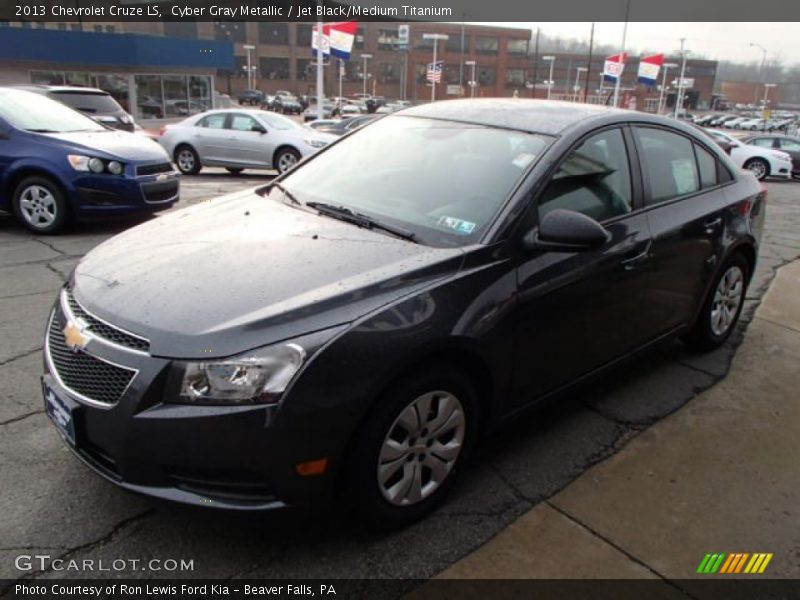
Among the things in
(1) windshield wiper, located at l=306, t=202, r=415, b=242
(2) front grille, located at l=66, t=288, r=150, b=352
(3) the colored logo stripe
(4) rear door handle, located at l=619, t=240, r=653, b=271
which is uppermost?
(1) windshield wiper, located at l=306, t=202, r=415, b=242

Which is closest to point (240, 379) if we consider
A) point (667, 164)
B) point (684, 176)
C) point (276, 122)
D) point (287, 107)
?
point (667, 164)

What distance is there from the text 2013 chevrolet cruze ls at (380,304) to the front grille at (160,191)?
4040mm

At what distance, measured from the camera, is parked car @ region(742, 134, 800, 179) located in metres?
22.1

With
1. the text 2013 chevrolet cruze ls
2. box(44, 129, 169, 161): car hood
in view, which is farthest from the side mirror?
box(44, 129, 169, 161): car hood

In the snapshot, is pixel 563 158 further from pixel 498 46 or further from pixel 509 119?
pixel 498 46

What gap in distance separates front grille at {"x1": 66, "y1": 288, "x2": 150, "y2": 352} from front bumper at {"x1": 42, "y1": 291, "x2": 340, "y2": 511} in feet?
0.03

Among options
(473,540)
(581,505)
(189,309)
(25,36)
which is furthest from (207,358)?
(25,36)

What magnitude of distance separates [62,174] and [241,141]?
7078mm

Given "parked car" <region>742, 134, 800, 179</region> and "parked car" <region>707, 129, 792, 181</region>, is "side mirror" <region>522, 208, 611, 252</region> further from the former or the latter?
"parked car" <region>742, 134, 800, 179</region>

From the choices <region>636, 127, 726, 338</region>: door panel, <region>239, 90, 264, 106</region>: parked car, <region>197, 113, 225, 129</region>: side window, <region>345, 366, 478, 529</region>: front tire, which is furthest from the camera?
<region>239, 90, 264, 106</region>: parked car

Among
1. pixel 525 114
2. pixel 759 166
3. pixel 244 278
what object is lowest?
pixel 759 166

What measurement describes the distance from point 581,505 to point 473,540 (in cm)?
57

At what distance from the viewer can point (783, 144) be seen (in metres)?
22.3

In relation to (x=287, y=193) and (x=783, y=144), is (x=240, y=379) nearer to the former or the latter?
(x=287, y=193)
